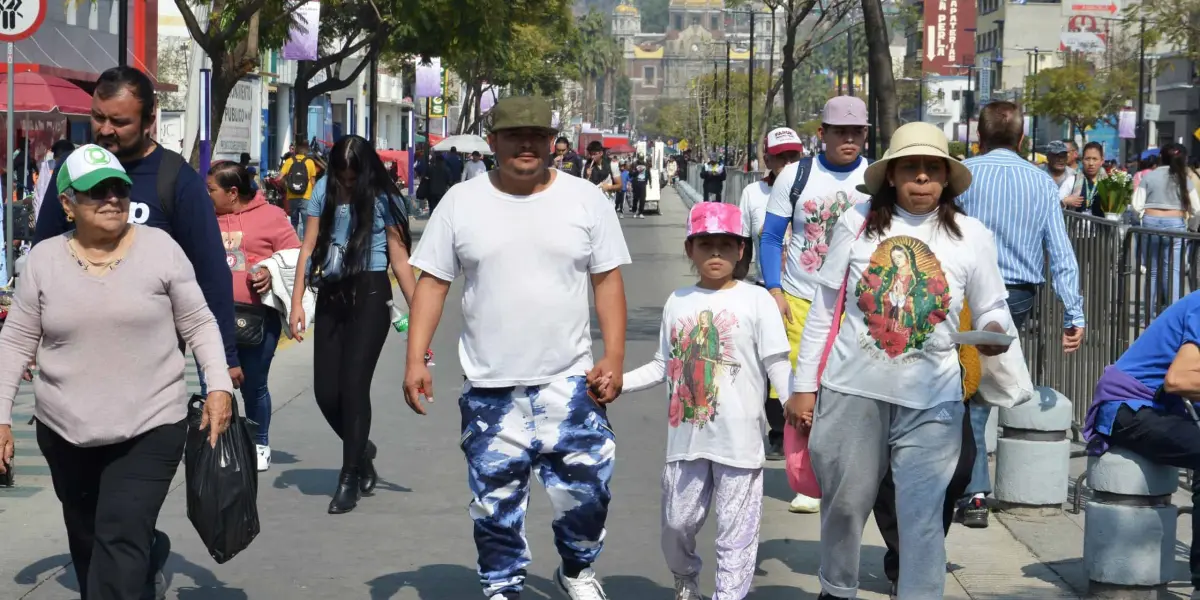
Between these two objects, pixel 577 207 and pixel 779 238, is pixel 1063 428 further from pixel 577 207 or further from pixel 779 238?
pixel 577 207

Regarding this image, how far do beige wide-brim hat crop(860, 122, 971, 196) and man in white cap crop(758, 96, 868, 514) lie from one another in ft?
7.60

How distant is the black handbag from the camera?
324 inches

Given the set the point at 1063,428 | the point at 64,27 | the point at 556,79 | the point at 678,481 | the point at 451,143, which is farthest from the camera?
the point at 556,79

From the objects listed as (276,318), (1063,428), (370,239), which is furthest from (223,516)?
(1063,428)

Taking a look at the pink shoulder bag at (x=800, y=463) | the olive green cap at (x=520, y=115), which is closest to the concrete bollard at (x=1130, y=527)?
the pink shoulder bag at (x=800, y=463)

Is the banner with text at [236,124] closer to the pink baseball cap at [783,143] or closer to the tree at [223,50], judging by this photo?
the tree at [223,50]

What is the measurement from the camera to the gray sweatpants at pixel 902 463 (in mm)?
5121

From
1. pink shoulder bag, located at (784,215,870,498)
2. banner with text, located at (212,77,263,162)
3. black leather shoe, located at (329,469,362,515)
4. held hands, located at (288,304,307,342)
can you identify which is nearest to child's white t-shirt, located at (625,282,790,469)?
pink shoulder bag, located at (784,215,870,498)

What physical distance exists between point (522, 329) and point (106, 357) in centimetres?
127

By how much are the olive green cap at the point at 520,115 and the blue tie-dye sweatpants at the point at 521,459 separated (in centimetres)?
81

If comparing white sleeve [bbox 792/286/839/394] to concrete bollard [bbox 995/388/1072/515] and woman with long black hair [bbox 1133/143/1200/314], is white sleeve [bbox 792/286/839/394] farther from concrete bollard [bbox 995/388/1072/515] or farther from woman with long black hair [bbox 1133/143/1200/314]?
woman with long black hair [bbox 1133/143/1200/314]

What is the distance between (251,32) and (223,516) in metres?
12.9

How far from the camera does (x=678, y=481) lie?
5.62 m

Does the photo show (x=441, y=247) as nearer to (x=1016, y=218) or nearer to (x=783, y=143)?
(x=1016, y=218)
